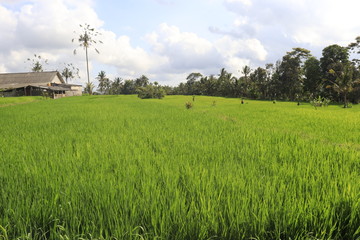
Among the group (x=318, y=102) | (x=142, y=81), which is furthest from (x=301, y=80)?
(x=142, y=81)

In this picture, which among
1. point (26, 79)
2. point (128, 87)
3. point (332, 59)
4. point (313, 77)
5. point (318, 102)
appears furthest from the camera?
point (128, 87)

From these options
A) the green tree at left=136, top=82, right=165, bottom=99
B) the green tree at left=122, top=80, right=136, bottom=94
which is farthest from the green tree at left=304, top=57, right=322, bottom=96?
the green tree at left=122, top=80, right=136, bottom=94

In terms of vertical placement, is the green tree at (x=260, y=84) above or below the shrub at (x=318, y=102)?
above

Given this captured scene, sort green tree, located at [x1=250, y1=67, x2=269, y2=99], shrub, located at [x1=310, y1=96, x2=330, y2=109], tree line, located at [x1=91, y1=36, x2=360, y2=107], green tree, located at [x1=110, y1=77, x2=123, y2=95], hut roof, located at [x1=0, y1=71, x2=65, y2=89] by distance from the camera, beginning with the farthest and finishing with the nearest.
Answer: green tree, located at [x1=110, y1=77, x2=123, y2=95] < green tree, located at [x1=250, y1=67, x2=269, y2=99] < hut roof, located at [x1=0, y1=71, x2=65, y2=89] < tree line, located at [x1=91, y1=36, x2=360, y2=107] < shrub, located at [x1=310, y1=96, x2=330, y2=109]

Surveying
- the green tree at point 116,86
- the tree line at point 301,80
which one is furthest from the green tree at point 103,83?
the tree line at point 301,80

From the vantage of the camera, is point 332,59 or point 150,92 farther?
point 150,92

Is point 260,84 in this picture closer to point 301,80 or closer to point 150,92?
point 301,80

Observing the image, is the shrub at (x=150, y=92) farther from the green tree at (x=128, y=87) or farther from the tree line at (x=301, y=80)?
the green tree at (x=128, y=87)

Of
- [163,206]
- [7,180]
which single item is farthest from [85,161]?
[163,206]

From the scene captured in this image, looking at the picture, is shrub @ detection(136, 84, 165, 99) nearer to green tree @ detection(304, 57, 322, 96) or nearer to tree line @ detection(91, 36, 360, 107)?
tree line @ detection(91, 36, 360, 107)

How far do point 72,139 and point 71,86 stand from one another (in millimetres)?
55499

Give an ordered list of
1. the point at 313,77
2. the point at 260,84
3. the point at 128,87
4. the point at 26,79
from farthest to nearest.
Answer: the point at 128,87 < the point at 260,84 < the point at 26,79 < the point at 313,77

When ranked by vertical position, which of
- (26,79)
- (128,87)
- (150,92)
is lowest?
(150,92)

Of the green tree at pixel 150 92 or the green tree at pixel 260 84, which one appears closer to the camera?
the green tree at pixel 150 92
